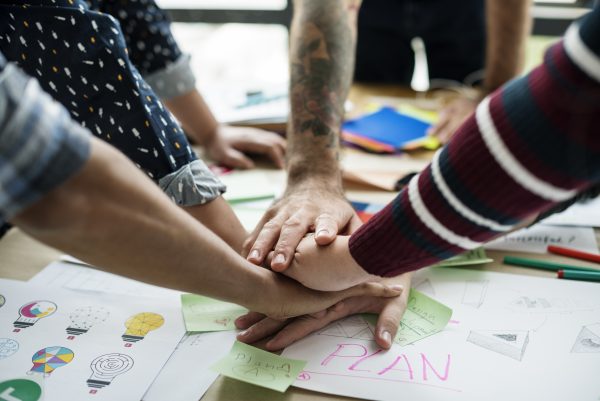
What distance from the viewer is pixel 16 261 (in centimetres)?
85

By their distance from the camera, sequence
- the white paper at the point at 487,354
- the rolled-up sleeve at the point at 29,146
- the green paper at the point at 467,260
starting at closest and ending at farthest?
the rolled-up sleeve at the point at 29,146
the white paper at the point at 487,354
the green paper at the point at 467,260

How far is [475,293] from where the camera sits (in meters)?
0.75

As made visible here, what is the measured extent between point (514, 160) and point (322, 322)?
1.04ft

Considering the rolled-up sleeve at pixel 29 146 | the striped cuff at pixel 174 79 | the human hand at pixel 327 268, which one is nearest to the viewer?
the rolled-up sleeve at pixel 29 146

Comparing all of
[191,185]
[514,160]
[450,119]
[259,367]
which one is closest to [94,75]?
[191,185]

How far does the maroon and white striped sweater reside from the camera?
0.46 metres

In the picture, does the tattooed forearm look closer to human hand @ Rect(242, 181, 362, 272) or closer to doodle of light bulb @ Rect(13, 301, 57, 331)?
human hand @ Rect(242, 181, 362, 272)

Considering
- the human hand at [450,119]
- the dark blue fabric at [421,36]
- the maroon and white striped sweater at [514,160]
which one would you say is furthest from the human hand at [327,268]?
the dark blue fabric at [421,36]

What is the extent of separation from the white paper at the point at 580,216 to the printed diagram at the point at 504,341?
299 mm

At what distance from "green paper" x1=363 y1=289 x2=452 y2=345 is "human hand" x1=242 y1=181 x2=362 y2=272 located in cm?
13

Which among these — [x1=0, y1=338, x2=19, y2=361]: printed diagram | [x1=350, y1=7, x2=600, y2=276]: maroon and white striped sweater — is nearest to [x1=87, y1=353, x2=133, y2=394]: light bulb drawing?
[x1=0, y1=338, x2=19, y2=361]: printed diagram

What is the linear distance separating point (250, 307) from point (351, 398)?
160 millimetres

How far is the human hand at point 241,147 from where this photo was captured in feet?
3.79

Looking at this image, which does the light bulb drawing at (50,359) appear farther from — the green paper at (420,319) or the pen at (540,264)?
the pen at (540,264)
